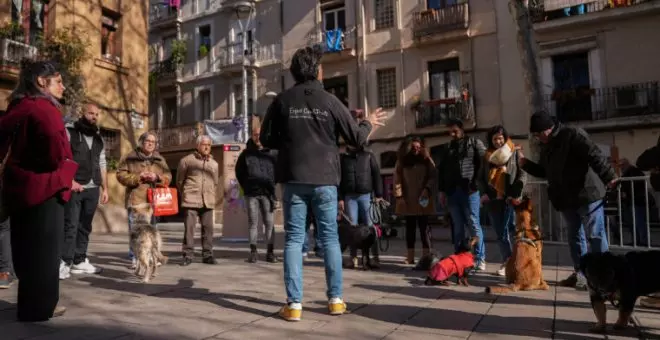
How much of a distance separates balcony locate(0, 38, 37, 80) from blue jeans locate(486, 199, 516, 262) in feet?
42.3

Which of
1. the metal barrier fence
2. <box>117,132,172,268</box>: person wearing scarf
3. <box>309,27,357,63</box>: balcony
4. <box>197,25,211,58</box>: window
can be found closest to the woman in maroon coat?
<box>117,132,172,268</box>: person wearing scarf

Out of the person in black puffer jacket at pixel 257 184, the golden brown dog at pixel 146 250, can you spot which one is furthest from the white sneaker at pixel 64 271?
the person in black puffer jacket at pixel 257 184

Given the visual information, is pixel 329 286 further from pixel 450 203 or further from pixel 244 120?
pixel 244 120

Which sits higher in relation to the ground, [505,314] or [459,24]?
[459,24]

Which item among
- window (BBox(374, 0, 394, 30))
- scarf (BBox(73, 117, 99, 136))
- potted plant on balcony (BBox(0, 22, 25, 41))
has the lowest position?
scarf (BBox(73, 117, 99, 136))

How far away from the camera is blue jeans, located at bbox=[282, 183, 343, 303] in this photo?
377 cm

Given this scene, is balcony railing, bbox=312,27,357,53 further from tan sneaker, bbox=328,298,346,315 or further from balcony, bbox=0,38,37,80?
tan sneaker, bbox=328,298,346,315

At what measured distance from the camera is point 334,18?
75.8 ft

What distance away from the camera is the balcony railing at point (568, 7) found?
17031 millimetres

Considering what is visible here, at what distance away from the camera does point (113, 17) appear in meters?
17.2

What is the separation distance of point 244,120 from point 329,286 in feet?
65.2

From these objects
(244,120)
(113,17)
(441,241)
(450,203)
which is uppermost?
(113,17)

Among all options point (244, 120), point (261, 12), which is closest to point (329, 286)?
point (244, 120)

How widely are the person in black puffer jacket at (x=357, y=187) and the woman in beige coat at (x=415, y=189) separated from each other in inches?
15.7
